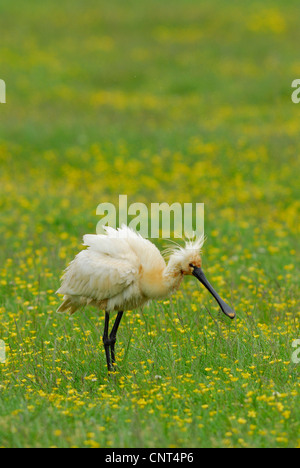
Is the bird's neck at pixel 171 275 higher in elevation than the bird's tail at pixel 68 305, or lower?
higher

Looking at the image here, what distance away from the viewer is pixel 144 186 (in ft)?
44.6

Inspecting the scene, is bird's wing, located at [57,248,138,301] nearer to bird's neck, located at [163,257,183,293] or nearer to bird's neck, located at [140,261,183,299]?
bird's neck, located at [140,261,183,299]

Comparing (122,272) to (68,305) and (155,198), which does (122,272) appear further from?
(155,198)

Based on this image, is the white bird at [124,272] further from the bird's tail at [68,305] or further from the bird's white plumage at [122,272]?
the bird's tail at [68,305]

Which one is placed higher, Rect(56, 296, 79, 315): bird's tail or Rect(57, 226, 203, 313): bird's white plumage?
Rect(57, 226, 203, 313): bird's white plumage

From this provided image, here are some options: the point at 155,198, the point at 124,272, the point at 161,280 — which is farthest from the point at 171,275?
the point at 155,198

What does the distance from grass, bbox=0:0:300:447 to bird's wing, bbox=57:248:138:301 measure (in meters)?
0.54

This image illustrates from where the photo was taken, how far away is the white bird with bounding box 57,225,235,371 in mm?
5453

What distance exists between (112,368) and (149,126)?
43.2ft

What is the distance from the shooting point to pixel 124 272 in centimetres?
545

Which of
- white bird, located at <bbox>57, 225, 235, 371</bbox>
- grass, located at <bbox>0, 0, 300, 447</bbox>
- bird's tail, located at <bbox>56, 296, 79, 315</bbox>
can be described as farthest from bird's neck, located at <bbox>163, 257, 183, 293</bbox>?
bird's tail, located at <bbox>56, 296, 79, 315</bbox>

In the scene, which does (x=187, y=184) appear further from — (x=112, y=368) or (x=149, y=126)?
(x=112, y=368)

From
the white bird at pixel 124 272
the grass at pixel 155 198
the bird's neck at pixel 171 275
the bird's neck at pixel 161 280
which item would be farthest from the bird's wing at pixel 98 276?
the grass at pixel 155 198

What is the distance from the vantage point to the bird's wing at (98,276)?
5477mm
